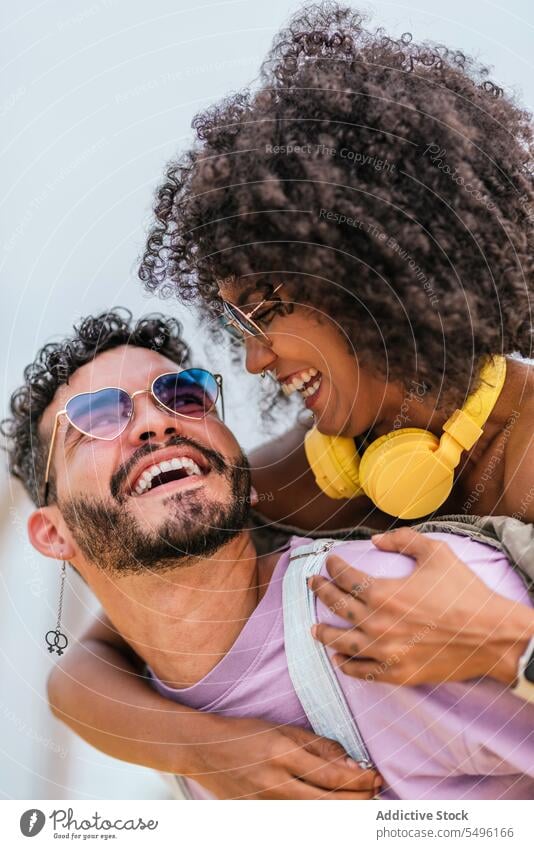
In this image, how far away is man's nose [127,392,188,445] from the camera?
1.22 meters

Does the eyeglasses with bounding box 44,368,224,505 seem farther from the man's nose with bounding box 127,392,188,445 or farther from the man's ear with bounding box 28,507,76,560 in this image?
the man's ear with bounding box 28,507,76,560

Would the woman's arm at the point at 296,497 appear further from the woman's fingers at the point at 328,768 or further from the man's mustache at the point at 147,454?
the woman's fingers at the point at 328,768

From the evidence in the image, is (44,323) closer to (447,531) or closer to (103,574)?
(103,574)

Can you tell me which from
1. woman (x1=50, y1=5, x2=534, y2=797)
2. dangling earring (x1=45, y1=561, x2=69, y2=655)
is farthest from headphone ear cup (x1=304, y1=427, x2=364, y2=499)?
dangling earring (x1=45, y1=561, x2=69, y2=655)

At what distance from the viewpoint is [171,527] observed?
1183 millimetres

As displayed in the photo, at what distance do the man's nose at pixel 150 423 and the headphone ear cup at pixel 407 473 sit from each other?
286 mm

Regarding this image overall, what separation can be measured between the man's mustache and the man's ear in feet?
0.52

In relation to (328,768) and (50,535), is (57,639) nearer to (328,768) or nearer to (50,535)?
(50,535)

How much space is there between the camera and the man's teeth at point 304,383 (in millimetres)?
1202

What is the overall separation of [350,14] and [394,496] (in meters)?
0.70

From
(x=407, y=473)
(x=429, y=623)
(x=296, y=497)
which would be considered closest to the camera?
(x=429, y=623)

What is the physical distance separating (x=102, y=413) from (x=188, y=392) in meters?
0.13

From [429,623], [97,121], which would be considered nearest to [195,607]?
[429,623]
